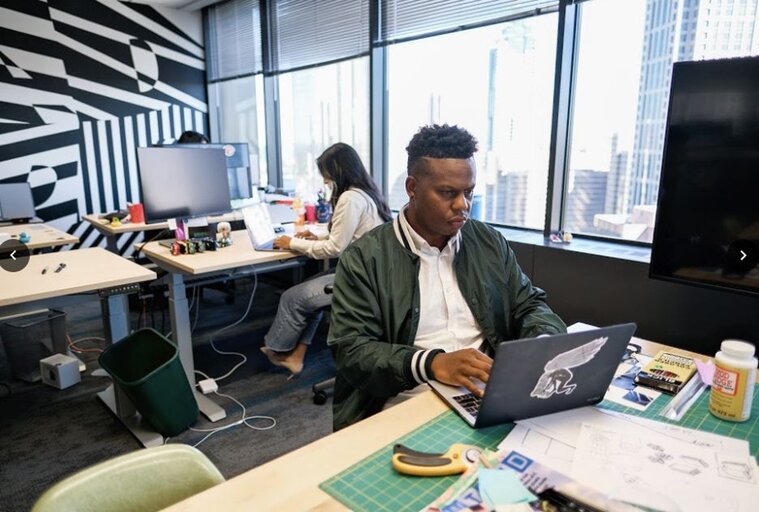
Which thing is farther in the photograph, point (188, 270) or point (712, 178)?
point (188, 270)

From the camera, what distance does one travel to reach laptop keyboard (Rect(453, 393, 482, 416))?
3.33 feet

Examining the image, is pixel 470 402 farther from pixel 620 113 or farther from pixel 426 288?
pixel 620 113

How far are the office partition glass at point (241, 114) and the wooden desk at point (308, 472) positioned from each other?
4.18m

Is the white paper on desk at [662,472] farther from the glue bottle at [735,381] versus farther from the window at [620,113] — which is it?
the window at [620,113]

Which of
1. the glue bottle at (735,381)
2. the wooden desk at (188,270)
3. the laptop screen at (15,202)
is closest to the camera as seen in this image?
the glue bottle at (735,381)

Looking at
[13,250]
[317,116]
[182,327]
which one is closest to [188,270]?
[182,327]

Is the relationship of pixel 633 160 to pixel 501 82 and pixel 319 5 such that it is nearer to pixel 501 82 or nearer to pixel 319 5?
pixel 501 82

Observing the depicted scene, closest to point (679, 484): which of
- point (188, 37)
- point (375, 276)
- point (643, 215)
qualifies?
point (375, 276)

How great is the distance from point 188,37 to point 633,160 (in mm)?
5000

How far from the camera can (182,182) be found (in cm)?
277

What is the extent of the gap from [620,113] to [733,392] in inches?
74.7

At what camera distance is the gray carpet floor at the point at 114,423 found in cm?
212

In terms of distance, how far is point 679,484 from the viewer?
80cm

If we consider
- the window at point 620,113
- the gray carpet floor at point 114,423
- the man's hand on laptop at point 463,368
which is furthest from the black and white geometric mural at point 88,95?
the man's hand on laptop at point 463,368
